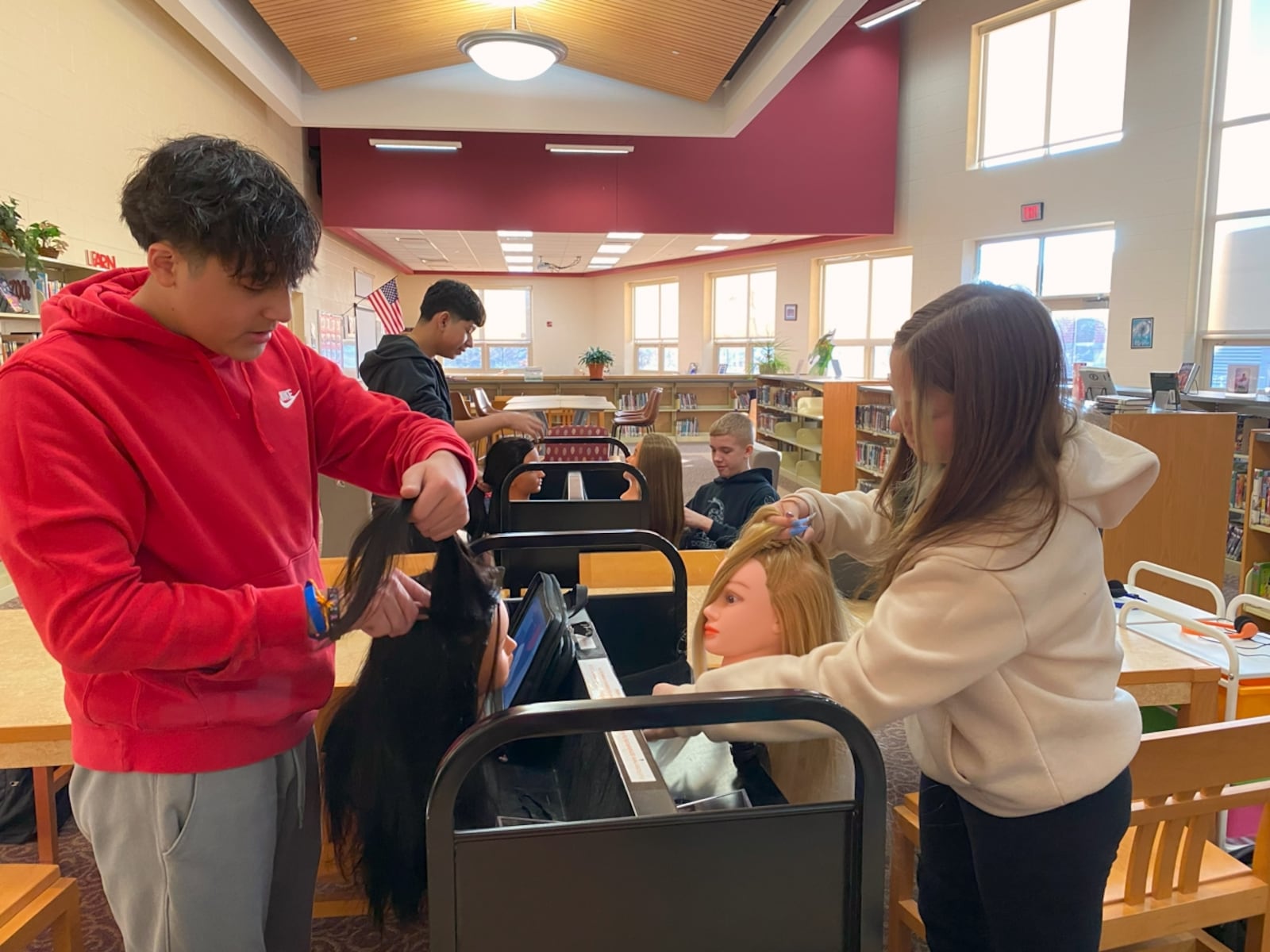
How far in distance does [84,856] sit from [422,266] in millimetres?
14180

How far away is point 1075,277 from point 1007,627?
8.87 metres

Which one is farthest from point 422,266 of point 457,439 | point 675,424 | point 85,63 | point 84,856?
point 457,439

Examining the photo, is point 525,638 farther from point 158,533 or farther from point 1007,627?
point 1007,627

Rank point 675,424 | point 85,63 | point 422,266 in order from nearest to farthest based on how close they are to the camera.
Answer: point 85,63 < point 675,424 < point 422,266

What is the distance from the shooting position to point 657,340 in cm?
1580

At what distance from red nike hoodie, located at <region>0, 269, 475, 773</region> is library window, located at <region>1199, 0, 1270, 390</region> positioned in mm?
8050

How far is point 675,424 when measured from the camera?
44.1 ft

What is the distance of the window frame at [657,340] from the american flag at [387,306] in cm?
641

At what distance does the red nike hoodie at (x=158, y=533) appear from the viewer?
2.77 feet

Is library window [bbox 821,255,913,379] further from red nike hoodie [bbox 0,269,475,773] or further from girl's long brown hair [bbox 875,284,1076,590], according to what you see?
red nike hoodie [bbox 0,269,475,773]

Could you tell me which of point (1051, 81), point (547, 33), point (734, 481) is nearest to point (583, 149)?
point (547, 33)

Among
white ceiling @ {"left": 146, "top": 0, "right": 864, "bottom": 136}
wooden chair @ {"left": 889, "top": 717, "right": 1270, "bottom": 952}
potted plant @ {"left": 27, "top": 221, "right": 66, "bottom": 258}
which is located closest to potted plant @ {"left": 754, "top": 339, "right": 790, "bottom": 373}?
white ceiling @ {"left": 146, "top": 0, "right": 864, "bottom": 136}

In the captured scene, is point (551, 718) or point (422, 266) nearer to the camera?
point (551, 718)

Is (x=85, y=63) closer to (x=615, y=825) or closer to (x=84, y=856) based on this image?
(x=84, y=856)
